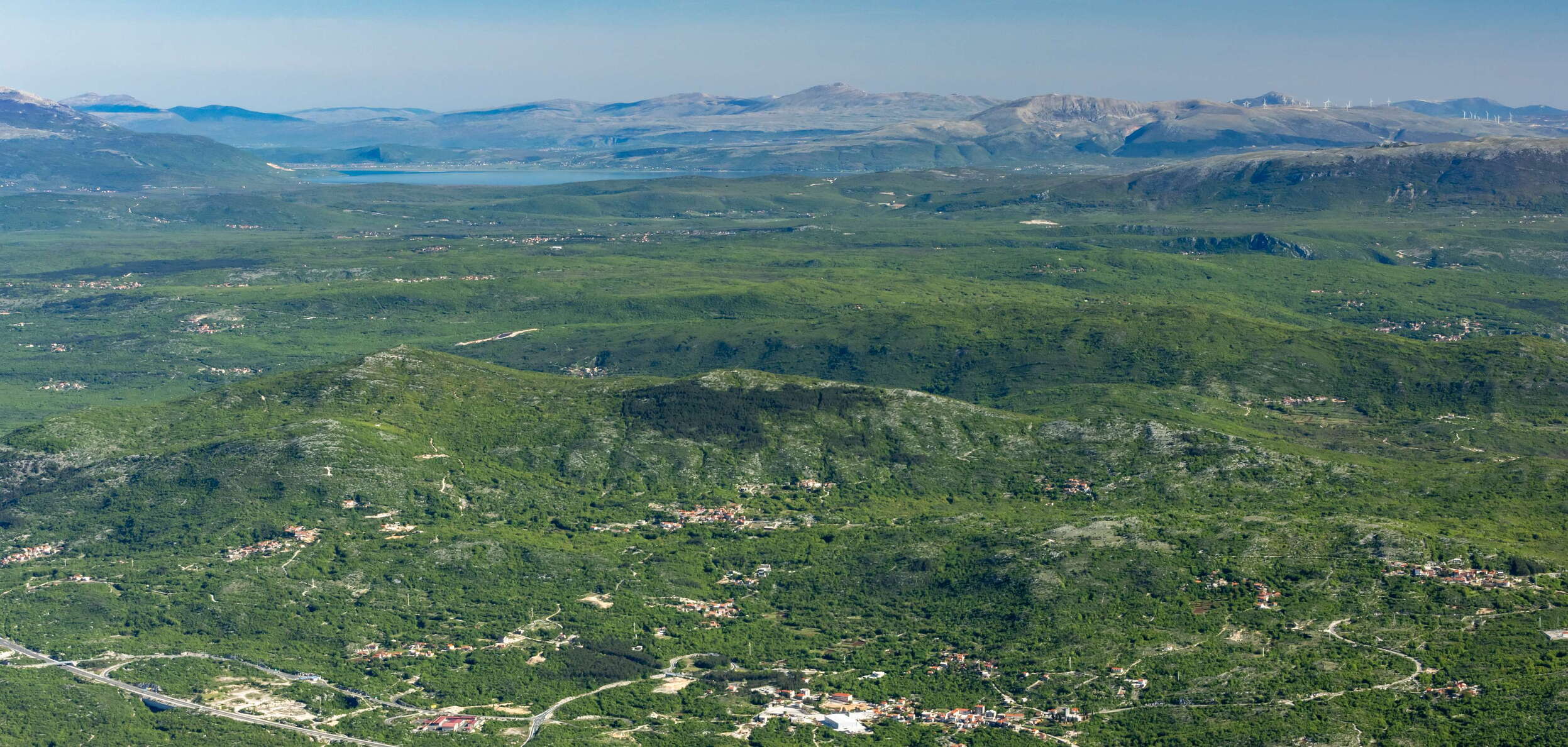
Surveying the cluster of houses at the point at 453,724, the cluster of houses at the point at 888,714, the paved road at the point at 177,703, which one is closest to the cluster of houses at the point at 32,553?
the paved road at the point at 177,703

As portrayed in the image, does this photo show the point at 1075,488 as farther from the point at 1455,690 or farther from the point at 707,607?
the point at 1455,690

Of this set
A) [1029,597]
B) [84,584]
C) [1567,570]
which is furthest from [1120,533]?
[84,584]

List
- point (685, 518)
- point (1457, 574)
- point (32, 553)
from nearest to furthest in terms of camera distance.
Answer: point (1457, 574)
point (32, 553)
point (685, 518)

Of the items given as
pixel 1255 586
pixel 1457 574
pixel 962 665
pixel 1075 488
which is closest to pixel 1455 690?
pixel 1457 574

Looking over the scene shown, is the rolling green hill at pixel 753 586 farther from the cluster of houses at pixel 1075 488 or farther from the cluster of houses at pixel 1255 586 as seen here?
the cluster of houses at pixel 1255 586

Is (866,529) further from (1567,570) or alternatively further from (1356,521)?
(1567,570)
